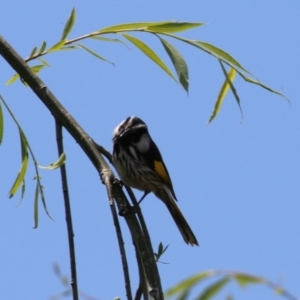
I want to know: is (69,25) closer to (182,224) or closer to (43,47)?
(43,47)

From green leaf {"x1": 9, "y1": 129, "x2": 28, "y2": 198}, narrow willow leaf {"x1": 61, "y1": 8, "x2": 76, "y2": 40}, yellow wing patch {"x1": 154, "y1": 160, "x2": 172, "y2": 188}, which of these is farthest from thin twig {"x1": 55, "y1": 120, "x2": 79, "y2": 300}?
yellow wing patch {"x1": 154, "y1": 160, "x2": 172, "y2": 188}

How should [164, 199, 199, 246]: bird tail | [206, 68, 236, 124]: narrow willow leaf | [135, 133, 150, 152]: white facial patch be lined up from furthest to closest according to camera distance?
[135, 133, 150, 152]: white facial patch → [164, 199, 199, 246]: bird tail → [206, 68, 236, 124]: narrow willow leaf

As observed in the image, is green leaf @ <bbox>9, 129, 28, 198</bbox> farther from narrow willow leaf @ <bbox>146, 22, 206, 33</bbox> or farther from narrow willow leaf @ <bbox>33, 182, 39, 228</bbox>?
narrow willow leaf @ <bbox>146, 22, 206, 33</bbox>

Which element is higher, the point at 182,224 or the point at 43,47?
the point at 43,47

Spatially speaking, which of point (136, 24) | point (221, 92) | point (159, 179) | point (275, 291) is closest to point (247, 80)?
point (221, 92)

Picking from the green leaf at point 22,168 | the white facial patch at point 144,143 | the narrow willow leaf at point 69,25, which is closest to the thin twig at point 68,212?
the green leaf at point 22,168

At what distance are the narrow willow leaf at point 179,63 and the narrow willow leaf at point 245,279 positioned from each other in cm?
124

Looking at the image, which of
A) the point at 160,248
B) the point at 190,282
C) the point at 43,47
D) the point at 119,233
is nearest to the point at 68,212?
the point at 119,233

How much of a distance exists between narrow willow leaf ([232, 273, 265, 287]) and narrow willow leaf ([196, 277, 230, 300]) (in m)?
0.05

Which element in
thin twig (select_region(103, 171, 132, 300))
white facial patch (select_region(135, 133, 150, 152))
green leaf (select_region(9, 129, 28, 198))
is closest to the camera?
thin twig (select_region(103, 171, 132, 300))

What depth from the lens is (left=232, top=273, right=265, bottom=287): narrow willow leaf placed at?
121cm

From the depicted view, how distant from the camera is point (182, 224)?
5.01 m

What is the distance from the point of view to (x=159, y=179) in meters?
5.35

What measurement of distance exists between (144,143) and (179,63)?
312cm
